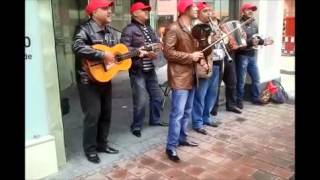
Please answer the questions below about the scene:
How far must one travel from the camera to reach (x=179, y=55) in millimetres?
4062

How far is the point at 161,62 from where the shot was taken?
7.16 metres

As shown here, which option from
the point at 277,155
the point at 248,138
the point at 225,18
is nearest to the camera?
the point at 277,155

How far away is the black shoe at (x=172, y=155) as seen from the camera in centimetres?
421

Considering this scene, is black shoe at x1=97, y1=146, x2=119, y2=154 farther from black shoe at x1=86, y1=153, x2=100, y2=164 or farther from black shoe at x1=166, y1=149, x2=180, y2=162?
black shoe at x1=166, y1=149, x2=180, y2=162

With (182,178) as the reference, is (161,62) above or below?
above

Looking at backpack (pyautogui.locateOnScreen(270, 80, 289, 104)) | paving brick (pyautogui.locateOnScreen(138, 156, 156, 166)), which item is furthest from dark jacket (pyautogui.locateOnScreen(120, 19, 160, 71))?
backpack (pyautogui.locateOnScreen(270, 80, 289, 104))

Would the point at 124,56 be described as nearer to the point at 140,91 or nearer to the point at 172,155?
the point at 140,91

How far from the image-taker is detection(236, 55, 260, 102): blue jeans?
21.1 ft

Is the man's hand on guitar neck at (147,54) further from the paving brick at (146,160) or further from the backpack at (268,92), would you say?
the backpack at (268,92)

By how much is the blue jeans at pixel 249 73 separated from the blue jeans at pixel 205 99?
980 millimetres
